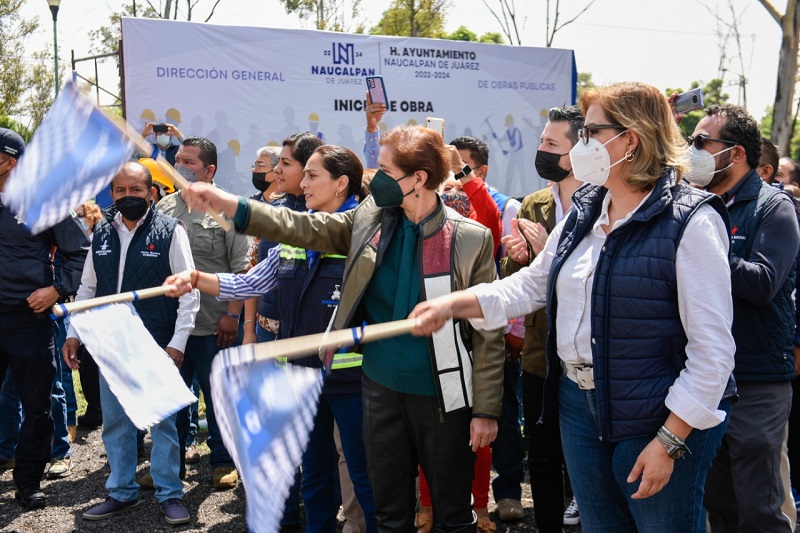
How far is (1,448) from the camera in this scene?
6203mm

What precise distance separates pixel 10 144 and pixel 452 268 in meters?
3.48

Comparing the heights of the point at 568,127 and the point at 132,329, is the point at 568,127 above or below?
above

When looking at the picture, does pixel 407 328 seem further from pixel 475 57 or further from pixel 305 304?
pixel 475 57

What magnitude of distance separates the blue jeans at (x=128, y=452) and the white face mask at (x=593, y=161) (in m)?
3.43

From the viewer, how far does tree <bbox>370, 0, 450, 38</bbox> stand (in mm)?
25750

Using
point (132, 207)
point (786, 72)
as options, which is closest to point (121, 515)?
point (132, 207)

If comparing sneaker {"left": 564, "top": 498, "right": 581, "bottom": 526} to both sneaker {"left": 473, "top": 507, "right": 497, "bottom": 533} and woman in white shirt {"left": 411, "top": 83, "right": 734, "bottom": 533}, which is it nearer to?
sneaker {"left": 473, "top": 507, "right": 497, "bottom": 533}

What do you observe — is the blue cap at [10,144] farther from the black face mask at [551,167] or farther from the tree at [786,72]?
the tree at [786,72]

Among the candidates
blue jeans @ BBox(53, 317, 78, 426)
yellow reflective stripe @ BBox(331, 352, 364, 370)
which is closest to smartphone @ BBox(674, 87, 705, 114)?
yellow reflective stripe @ BBox(331, 352, 364, 370)

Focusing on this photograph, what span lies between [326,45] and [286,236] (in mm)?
8079

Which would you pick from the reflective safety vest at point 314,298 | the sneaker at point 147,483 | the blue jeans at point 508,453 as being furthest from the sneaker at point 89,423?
the blue jeans at point 508,453

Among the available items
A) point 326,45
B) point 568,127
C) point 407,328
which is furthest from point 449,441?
point 326,45

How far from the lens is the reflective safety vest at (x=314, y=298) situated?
158 inches

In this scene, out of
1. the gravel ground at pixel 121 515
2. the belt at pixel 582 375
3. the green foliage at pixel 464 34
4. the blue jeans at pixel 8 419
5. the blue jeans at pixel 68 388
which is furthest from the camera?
the green foliage at pixel 464 34
